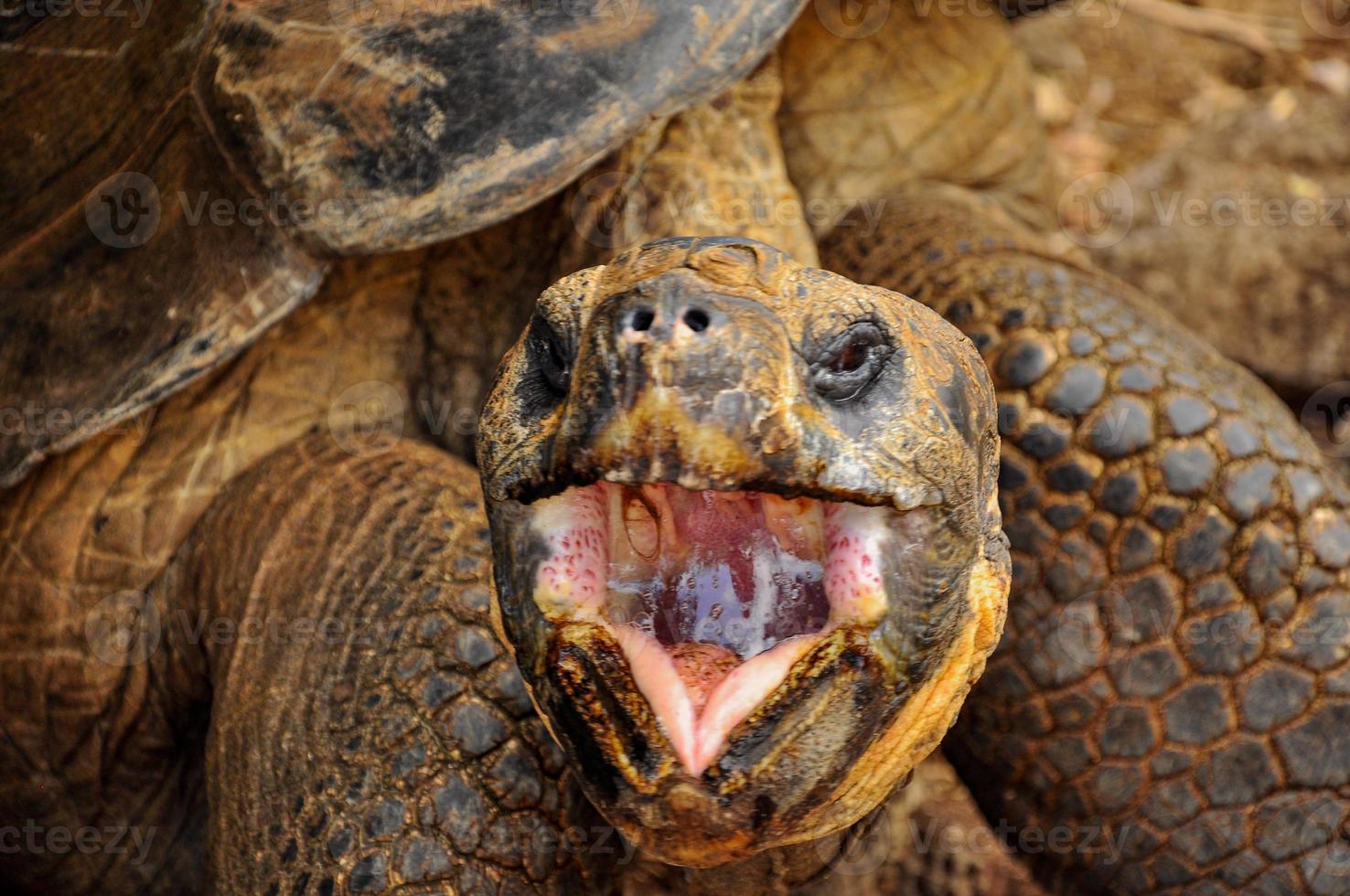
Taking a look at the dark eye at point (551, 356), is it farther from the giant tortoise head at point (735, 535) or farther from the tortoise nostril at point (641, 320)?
the tortoise nostril at point (641, 320)

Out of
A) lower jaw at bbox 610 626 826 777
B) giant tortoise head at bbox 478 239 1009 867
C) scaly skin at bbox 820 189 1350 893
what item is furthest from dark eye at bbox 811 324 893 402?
scaly skin at bbox 820 189 1350 893

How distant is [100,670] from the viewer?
2.86 meters

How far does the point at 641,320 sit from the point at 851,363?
0.29m

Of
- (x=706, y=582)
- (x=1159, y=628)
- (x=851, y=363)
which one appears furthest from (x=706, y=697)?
(x=1159, y=628)

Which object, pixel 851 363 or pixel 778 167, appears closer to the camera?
pixel 851 363

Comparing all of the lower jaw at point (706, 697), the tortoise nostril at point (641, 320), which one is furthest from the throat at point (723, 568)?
the tortoise nostril at point (641, 320)

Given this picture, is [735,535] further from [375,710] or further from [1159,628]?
[1159,628]

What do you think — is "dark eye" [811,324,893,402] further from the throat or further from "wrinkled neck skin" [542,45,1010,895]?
"wrinkled neck skin" [542,45,1010,895]

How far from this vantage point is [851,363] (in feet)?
5.61

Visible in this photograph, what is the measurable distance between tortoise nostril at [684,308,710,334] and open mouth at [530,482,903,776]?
0.22 metres

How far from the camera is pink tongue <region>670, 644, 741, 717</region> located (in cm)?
166

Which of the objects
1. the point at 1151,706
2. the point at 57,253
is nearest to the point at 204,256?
the point at 57,253

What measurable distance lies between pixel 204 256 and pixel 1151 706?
1.82 m

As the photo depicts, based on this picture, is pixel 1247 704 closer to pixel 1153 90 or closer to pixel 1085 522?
pixel 1085 522
